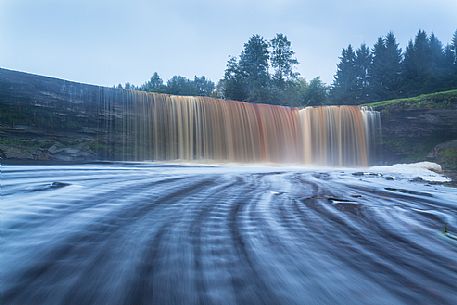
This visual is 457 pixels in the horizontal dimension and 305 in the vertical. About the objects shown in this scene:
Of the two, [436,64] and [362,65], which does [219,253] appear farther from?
[362,65]

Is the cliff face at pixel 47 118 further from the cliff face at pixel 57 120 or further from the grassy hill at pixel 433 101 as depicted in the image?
the grassy hill at pixel 433 101

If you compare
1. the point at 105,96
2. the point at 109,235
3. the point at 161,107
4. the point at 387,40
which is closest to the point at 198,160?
the point at 161,107

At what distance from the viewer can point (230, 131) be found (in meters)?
18.9

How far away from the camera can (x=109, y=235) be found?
8.20 ft

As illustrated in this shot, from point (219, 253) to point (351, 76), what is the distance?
52566 millimetres

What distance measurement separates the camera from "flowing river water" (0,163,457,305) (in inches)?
63.4

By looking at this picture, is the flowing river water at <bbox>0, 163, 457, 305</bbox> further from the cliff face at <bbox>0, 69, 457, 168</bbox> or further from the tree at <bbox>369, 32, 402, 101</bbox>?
the tree at <bbox>369, 32, 402, 101</bbox>

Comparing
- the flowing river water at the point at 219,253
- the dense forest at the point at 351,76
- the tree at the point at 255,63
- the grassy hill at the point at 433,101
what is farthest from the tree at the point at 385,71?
the flowing river water at the point at 219,253

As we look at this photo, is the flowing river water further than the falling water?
No

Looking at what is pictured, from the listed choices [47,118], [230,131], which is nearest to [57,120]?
[47,118]

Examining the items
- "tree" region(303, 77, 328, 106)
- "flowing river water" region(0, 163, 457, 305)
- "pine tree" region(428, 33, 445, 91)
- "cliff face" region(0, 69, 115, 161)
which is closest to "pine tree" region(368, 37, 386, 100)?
"pine tree" region(428, 33, 445, 91)

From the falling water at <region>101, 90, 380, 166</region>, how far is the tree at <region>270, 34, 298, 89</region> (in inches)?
1024

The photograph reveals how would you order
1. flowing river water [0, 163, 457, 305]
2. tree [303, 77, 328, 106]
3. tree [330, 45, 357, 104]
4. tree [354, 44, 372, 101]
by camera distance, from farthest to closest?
tree [354, 44, 372, 101] → tree [330, 45, 357, 104] → tree [303, 77, 328, 106] → flowing river water [0, 163, 457, 305]

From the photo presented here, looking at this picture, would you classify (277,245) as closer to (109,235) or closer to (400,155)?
(109,235)
